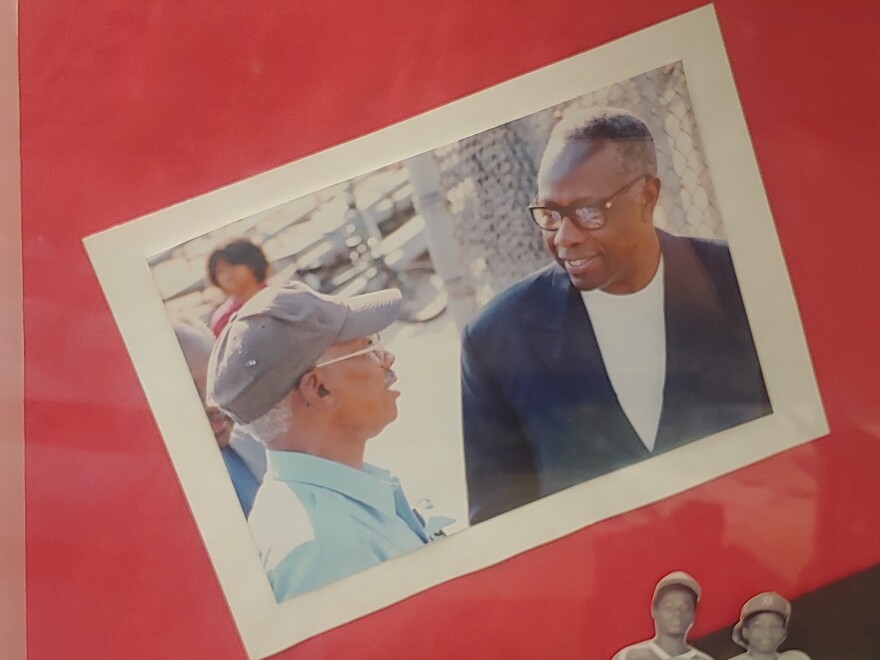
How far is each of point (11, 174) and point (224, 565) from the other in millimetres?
277

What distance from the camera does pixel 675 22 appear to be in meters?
0.52

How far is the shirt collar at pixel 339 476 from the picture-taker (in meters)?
0.50

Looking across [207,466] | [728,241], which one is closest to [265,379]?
[207,466]

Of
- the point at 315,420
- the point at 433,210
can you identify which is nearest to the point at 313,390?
the point at 315,420

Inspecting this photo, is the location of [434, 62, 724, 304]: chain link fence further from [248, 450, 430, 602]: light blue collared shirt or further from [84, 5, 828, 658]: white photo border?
[248, 450, 430, 602]: light blue collared shirt

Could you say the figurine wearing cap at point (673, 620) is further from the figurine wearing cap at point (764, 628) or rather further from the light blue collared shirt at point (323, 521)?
the light blue collared shirt at point (323, 521)

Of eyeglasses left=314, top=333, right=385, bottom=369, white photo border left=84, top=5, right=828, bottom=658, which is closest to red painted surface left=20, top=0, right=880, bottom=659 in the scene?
white photo border left=84, top=5, right=828, bottom=658

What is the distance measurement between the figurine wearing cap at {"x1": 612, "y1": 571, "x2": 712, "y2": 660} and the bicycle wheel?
0.77 ft

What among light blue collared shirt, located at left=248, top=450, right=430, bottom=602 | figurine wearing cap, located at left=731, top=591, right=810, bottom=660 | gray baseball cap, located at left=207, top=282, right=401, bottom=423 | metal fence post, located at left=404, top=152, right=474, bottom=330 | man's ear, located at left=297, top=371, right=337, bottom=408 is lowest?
figurine wearing cap, located at left=731, top=591, right=810, bottom=660

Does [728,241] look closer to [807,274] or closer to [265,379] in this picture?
[807,274]

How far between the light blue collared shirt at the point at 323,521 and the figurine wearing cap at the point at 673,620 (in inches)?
6.2

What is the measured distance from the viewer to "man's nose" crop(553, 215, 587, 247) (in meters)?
0.51

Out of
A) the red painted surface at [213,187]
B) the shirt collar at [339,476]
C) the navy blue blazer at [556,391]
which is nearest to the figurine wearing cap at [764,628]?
the red painted surface at [213,187]

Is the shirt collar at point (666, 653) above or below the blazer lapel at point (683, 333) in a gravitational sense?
below
